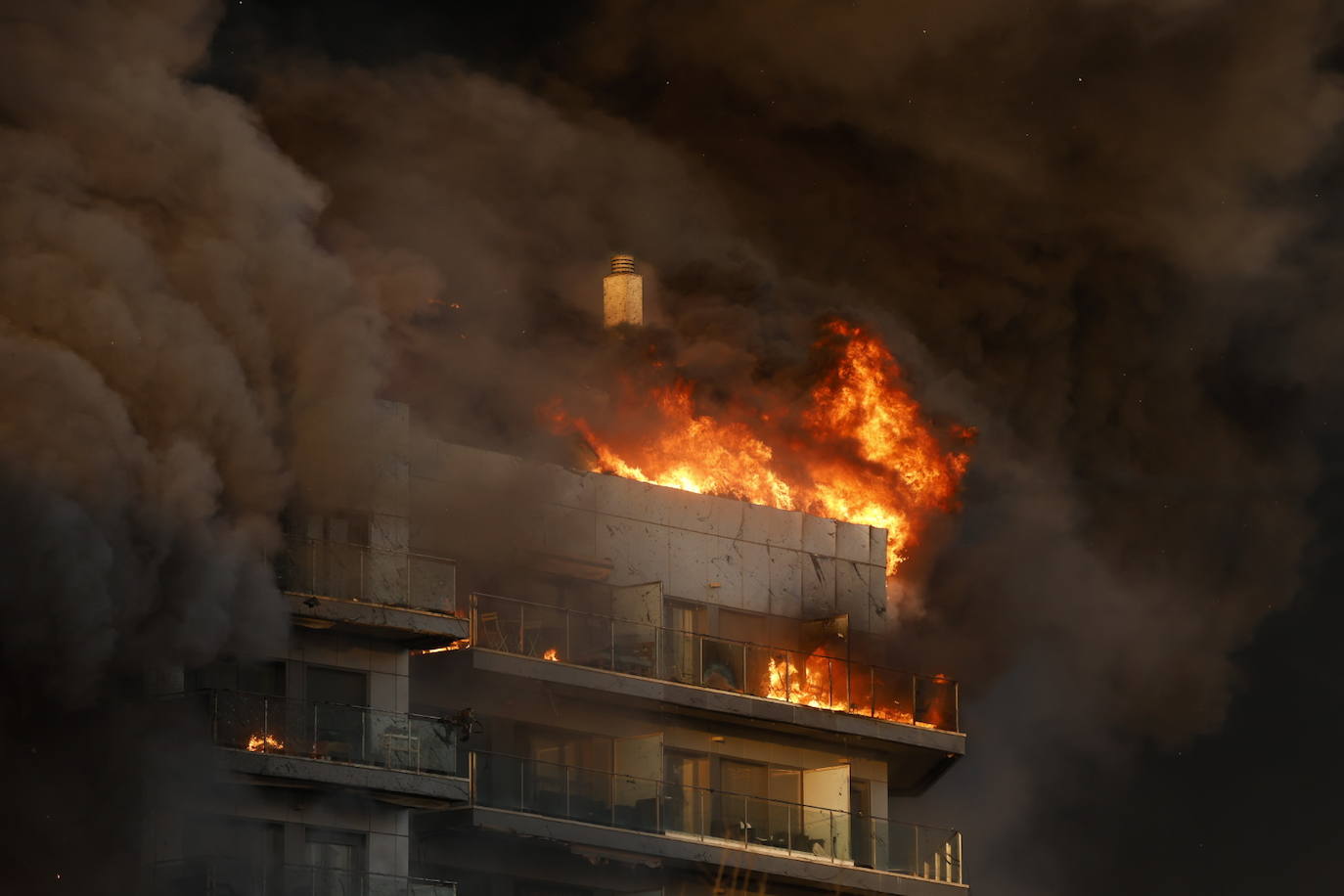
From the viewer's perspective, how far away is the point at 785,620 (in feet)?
249

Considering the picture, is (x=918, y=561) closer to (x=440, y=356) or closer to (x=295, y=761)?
(x=440, y=356)

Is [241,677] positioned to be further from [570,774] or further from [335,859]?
[570,774]

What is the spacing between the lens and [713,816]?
72125 millimetres

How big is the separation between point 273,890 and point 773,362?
22701 mm

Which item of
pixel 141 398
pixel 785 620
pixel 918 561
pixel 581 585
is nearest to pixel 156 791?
pixel 141 398

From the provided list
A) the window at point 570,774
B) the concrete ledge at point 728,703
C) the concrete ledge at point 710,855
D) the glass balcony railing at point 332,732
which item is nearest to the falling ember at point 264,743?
the glass balcony railing at point 332,732

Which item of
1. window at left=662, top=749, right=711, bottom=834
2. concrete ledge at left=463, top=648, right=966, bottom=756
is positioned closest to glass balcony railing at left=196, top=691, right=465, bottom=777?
concrete ledge at left=463, top=648, right=966, bottom=756

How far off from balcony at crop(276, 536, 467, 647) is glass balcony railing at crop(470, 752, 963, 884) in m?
3.37

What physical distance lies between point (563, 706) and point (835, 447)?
12524 millimetres

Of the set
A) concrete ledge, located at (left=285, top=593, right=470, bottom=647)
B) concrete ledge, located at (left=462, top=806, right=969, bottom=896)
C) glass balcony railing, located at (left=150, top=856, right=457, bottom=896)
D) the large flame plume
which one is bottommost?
glass balcony railing, located at (left=150, top=856, right=457, bottom=896)

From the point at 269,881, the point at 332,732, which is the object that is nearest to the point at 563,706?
the point at 332,732

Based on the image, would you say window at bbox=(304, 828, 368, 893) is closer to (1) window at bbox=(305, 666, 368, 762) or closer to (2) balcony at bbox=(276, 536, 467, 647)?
(1) window at bbox=(305, 666, 368, 762)

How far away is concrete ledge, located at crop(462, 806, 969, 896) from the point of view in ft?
221

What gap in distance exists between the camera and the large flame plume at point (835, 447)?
7706cm
